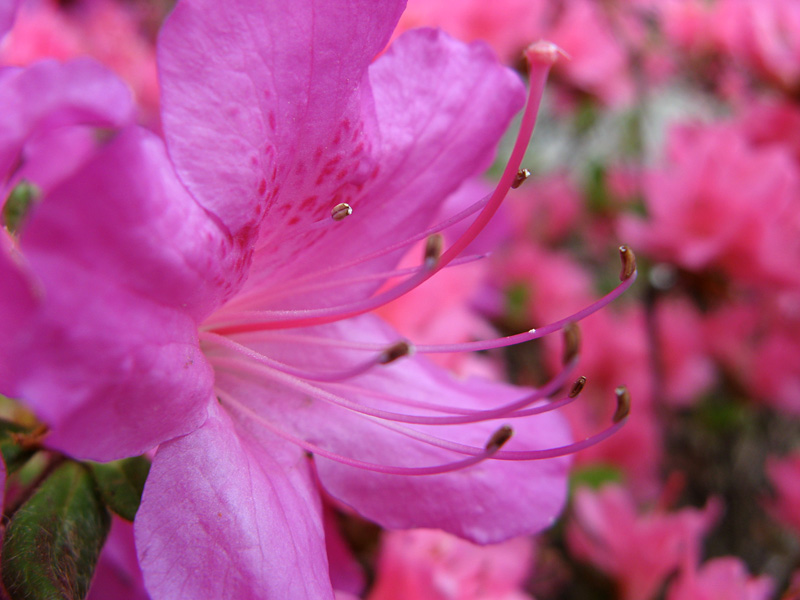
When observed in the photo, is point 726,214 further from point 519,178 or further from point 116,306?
point 116,306

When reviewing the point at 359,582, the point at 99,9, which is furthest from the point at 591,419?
the point at 99,9

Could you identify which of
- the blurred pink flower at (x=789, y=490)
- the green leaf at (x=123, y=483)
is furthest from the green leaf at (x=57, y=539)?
the blurred pink flower at (x=789, y=490)

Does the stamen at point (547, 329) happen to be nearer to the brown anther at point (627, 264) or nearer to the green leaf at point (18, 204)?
the brown anther at point (627, 264)

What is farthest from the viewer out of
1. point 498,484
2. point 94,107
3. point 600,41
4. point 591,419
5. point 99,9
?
point 99,9

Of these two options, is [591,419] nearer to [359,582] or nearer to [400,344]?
[359,582]

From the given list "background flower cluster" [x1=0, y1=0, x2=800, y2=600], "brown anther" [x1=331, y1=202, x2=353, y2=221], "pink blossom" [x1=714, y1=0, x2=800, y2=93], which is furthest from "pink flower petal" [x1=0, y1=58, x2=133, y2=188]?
"pink blossom" [x1=714, y1=0, x2=800, y2=93]

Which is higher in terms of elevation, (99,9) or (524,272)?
(99,9)
